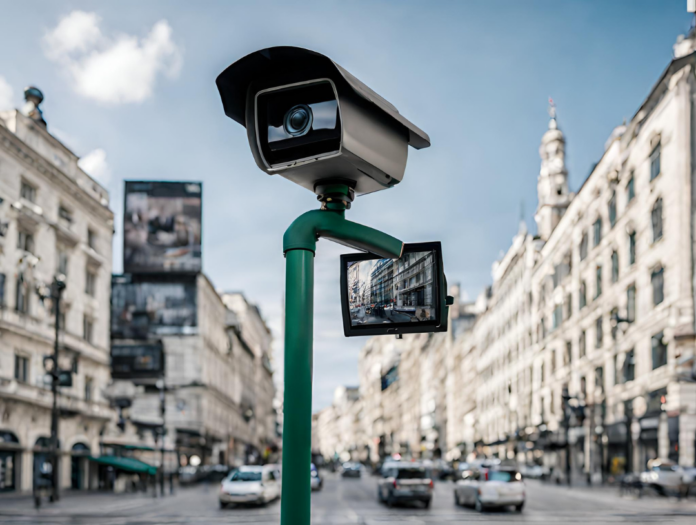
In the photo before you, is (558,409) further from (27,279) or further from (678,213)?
(27,279)

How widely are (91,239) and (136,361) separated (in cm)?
2349

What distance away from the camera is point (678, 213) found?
41656mm

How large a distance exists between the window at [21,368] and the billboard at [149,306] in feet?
113

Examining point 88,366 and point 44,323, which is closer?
point 44,323

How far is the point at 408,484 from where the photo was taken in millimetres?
31312

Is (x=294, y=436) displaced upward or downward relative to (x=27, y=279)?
downward

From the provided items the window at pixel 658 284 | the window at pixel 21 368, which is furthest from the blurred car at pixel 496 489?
the window at pixel 21 368

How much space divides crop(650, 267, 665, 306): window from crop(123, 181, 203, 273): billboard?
37643mm

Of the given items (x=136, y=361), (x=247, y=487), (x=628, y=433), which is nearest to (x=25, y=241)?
(x=247, y=487)

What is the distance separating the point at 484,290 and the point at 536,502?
91.3 m

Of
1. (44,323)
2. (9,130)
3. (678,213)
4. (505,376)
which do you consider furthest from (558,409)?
(9,130)

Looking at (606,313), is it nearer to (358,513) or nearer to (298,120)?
(358,513)

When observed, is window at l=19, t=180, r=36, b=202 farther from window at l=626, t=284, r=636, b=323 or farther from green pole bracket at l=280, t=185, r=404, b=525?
green pole bracket at l=280, t=185, r=404, b=525

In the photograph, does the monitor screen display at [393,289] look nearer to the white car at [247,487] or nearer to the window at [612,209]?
the white car at [247,487]
